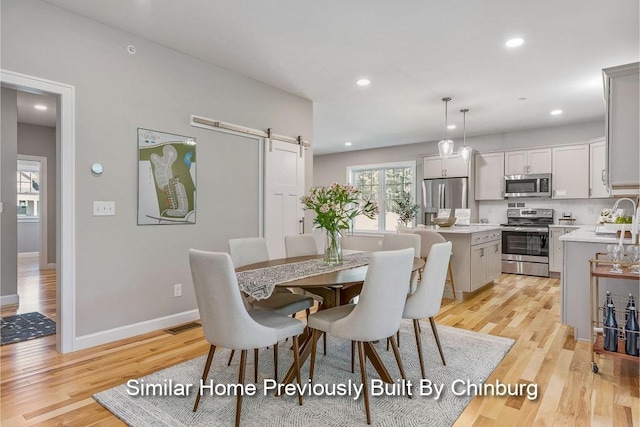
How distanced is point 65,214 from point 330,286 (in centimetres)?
217

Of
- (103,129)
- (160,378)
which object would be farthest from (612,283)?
(103,129)

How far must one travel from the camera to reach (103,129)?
301 centimetres

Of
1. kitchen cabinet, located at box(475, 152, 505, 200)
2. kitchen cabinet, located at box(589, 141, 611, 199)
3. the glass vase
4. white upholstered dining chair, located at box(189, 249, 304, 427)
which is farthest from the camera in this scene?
kitchen cabinet, located at box(475, 152, 505, 200)

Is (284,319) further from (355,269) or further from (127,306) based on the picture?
(127,306)

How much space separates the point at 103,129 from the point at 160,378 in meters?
2.02

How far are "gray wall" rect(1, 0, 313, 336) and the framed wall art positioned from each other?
7 centimetres

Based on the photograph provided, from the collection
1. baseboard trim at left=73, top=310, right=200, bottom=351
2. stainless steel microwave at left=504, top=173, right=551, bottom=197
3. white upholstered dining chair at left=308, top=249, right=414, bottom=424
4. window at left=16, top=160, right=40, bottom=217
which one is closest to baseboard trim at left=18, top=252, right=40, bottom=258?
window at left=16, top=160, right=40, bottom=217

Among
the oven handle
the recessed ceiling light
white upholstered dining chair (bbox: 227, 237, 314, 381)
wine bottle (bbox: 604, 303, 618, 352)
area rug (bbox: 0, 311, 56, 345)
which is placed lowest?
area rug (bbox: 0, 311, 56, 345)

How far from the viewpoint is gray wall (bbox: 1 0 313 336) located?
275 cm

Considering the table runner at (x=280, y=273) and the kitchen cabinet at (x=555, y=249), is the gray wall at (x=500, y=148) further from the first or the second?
the table runner at (x=280, y=273)

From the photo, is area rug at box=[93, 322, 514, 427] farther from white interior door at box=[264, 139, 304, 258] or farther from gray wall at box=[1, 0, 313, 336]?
white interior door at box=[264, 139, 304, 258]

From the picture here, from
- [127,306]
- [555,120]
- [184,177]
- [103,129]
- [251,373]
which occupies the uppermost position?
[555,120]

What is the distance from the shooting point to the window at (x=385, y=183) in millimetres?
8156

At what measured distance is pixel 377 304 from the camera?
198 centimetres
